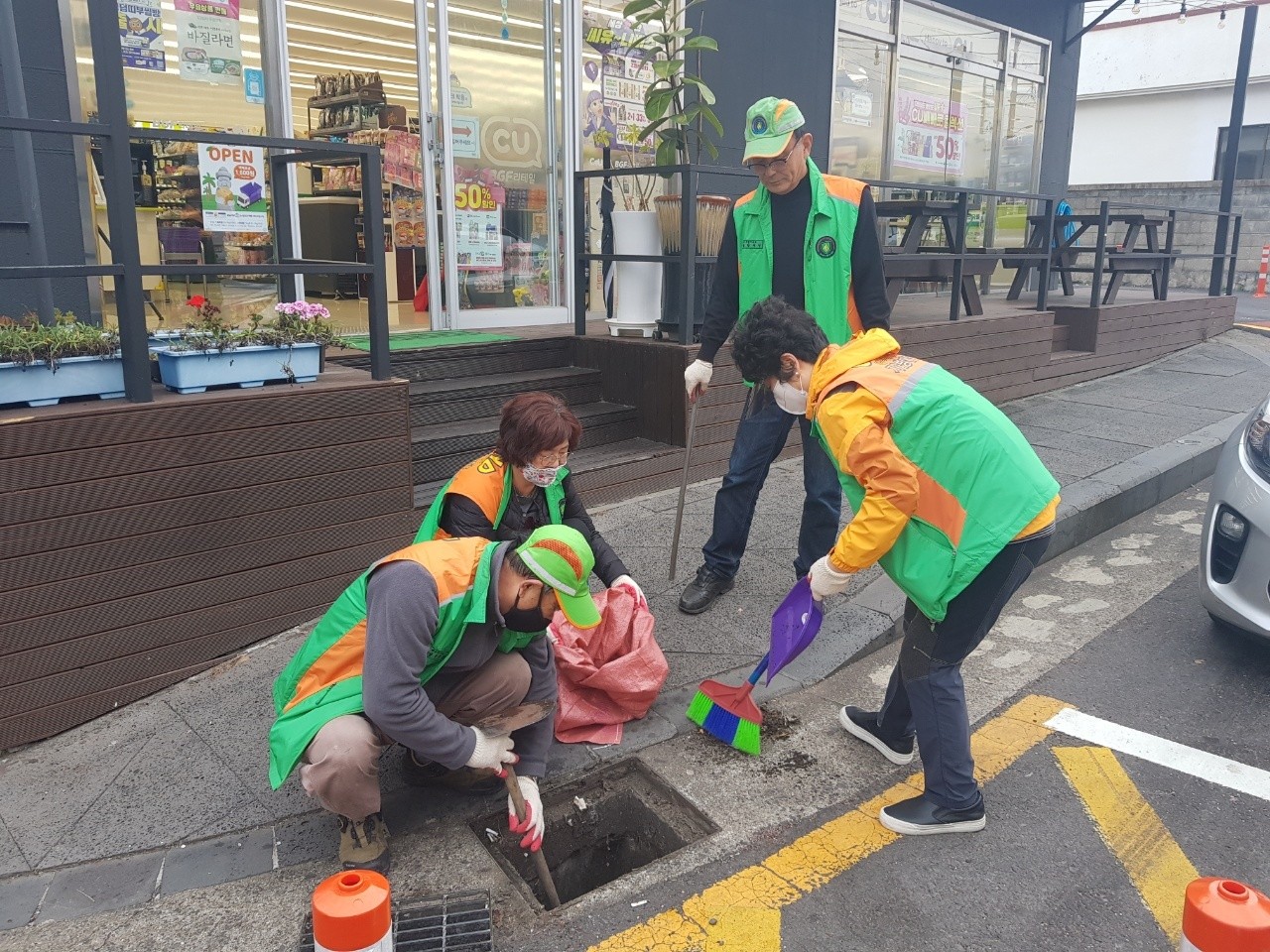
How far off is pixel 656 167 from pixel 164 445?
3.29 meters

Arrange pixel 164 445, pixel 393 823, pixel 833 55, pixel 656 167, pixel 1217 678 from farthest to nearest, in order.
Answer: pixel 833 55 < pixel 656 167 < pixel 1217 678 < pixel 164 445 < pixel 393 823

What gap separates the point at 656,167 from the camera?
5.76 meters

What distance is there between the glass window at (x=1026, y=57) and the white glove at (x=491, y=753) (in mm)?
12349

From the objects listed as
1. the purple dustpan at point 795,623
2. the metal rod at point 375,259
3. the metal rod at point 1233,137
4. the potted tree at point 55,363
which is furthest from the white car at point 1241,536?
the metal rod at point 1233,137

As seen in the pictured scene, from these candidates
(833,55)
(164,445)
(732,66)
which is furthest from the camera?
(833,55)

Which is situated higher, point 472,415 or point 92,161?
point 92,161

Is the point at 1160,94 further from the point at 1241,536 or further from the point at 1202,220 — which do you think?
the point at 1241,536

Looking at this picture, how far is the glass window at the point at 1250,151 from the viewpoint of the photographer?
2525 centimetres

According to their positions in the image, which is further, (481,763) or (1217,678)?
(1217,678)

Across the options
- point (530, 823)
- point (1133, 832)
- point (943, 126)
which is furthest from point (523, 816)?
point (943, 126)

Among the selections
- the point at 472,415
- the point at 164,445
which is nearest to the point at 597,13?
the point at 472,415

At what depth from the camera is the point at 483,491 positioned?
322cm

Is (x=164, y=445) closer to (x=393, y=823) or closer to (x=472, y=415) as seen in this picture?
(x=393, y=823)

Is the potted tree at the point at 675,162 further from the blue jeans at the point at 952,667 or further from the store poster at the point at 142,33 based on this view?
the blue jeans at the point at 952,667
